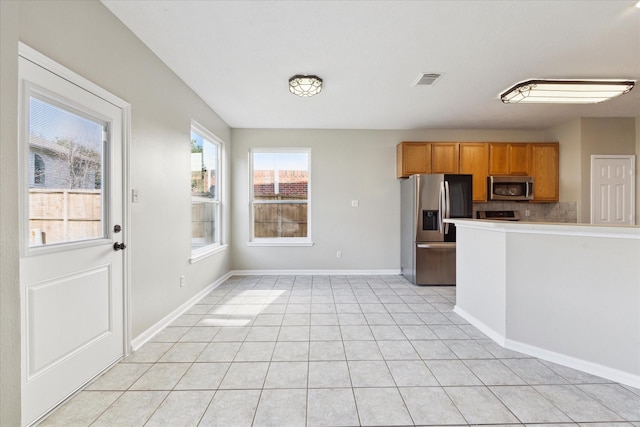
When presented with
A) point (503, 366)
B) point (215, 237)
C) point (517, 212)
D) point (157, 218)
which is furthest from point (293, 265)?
point (517, 212)

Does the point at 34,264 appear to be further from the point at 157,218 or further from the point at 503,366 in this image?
the point at 503,366

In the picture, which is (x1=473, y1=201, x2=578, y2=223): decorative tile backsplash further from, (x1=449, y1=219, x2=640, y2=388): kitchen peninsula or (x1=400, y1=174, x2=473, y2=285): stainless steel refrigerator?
(x1=449, y1=219, x2=640, y2=388): kitchen peninsula

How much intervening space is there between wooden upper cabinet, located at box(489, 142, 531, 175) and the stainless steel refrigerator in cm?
69

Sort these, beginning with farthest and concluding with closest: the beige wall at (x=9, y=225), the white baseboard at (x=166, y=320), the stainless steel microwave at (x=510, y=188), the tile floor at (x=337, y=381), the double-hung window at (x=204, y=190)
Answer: the stainless steel microwave at (x=510, y=188), the double-hung window at (x=204, y=190), the white baseboard at (x=166, y=320), the tile floor at (x=337, y=381), the beige wall at (x=9, y=225)

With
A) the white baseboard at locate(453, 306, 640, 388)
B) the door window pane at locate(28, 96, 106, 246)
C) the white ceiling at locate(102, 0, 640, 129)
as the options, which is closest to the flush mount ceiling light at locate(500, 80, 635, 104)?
the white ceiling at locate(102, 0, 640, 129)

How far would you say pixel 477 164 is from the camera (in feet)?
15.1

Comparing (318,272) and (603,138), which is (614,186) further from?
(318,272)

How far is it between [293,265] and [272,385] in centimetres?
308

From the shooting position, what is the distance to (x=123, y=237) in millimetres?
2152

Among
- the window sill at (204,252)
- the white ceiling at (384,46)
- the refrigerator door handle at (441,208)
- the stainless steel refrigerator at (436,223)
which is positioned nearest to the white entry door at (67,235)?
the white ceiling at (384,46)

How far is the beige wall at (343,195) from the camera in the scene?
16.0ft

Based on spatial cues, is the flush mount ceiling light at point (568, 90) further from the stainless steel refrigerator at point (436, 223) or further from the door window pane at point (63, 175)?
the door window pane at point (63, 175)

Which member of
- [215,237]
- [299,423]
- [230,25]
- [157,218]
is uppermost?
[230,25]

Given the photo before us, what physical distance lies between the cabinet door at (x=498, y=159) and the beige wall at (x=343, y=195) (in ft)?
1.18
